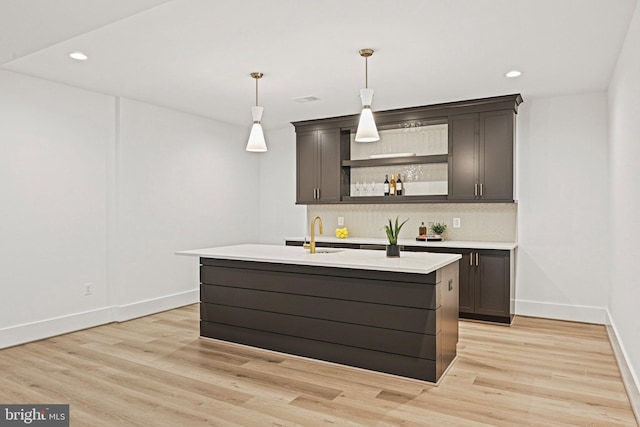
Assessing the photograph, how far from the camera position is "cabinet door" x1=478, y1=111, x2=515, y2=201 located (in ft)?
16.7

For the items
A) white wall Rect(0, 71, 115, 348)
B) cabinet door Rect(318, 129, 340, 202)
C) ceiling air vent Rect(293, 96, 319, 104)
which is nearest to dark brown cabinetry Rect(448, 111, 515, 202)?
cabinet door Rect(318, 129, 340, 202)

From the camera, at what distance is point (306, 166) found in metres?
6.50

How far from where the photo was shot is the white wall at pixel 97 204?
14.1 feet

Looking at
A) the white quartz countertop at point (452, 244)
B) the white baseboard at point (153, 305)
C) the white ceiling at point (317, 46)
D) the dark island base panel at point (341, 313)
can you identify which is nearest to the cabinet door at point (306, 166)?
the white quartz countertop at point (452, 244)

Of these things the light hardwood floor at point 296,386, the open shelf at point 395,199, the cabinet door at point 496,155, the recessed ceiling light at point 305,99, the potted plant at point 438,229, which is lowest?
the light hardwood floor at point 296,386

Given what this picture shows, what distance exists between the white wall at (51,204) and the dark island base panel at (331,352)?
1.56 metres

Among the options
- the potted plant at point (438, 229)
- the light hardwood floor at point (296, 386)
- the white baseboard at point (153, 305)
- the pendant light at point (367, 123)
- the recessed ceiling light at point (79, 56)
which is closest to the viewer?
the light hardwood floor at point (296, 386)

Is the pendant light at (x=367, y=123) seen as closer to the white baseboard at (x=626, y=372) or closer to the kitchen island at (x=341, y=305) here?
the kitchen island at (x=341, y=305)

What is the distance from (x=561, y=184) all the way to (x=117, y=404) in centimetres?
491

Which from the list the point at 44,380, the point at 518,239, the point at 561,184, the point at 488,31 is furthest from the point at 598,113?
the point at 44,380

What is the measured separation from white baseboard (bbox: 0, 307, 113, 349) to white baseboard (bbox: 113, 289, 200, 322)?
0.39 ft

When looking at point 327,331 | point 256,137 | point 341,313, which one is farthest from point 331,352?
point 256,137

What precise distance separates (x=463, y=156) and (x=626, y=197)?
2109 millimetres

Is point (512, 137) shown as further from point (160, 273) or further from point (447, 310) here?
point (160, 273)
